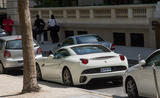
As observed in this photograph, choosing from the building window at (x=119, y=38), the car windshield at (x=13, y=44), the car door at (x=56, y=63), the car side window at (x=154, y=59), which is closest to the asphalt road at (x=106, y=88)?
the car door at (x=56, y=63)

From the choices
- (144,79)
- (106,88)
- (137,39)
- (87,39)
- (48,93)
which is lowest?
(106,88)

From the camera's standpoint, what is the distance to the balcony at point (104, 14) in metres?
24.9

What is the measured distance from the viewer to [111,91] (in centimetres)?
1348

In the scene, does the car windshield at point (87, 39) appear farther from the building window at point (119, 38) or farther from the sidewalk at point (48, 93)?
the building window at point (119, 38)

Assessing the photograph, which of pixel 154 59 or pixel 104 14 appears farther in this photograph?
pixel 104 14

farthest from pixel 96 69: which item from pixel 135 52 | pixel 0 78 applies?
pixel 135 52

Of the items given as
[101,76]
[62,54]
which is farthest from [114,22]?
[101,76]

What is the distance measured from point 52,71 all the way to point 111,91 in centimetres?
278

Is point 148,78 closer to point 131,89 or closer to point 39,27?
point 131,89

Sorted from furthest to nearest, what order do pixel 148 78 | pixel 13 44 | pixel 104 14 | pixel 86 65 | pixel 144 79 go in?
1. pixel 104 14
2. pixel 13 44
3. pixel 86 65
4. pixel 144 79
5. pixel 148 78

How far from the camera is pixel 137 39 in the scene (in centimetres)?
2564

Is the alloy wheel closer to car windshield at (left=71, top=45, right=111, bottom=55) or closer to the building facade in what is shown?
car windshield at (left=71, top=45, right=111, bottom=55)

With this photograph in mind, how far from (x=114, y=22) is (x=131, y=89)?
15.8m

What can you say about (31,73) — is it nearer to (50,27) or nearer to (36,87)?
(36,87)
